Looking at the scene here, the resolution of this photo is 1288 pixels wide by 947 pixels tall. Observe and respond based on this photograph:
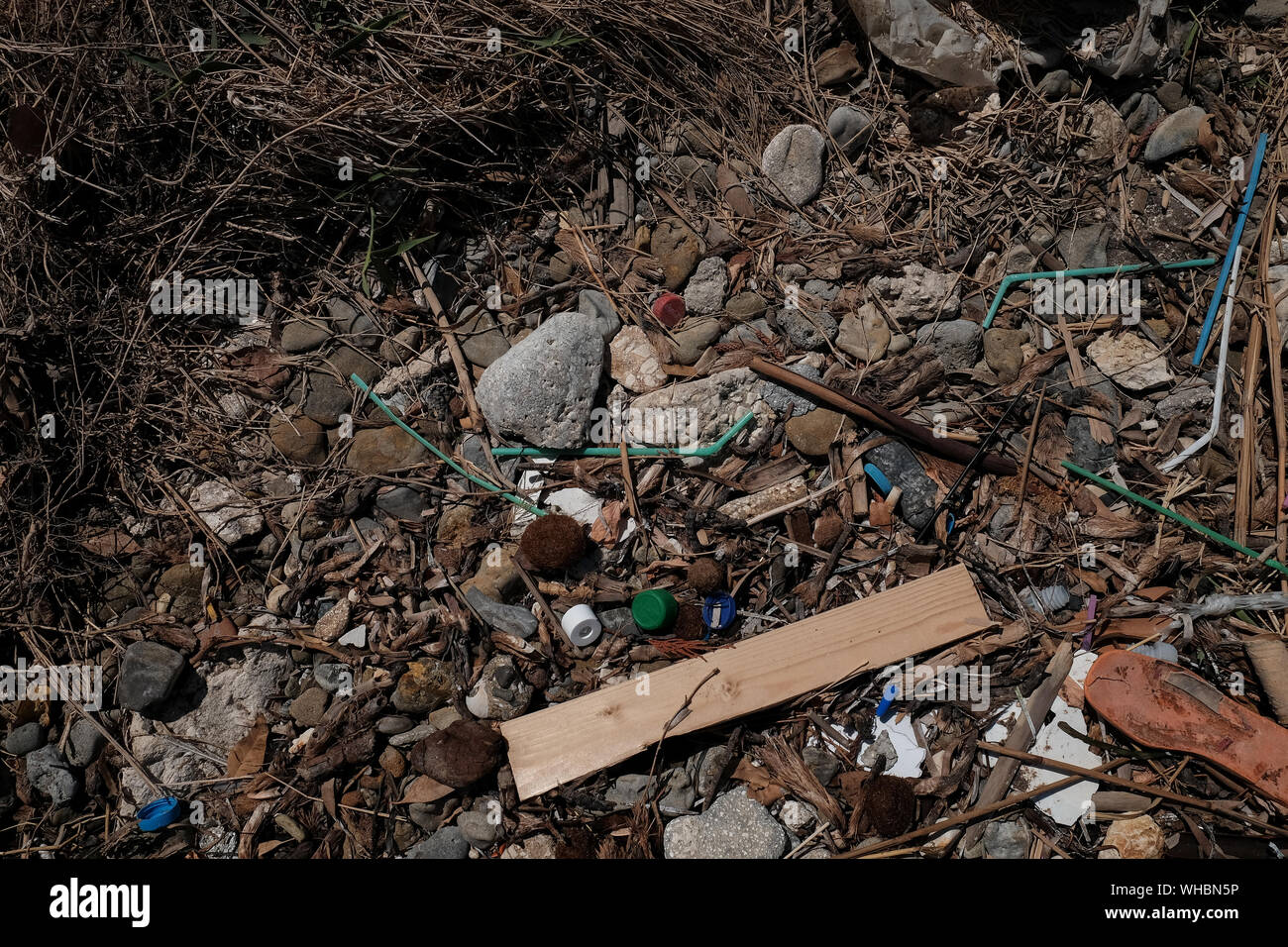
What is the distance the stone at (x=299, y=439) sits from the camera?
3328mm

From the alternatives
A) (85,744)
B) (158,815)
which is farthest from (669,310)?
(85,744)

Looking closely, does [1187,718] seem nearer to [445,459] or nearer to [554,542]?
[554,542]

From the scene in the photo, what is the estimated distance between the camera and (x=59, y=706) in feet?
10.5

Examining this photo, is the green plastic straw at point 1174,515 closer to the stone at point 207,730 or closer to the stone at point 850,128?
the stone at point 850,128

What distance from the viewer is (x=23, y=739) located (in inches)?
123

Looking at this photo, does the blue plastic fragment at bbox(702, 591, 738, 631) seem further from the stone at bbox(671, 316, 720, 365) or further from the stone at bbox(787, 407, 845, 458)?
the stone at bbox(671, 316, 720, 365)

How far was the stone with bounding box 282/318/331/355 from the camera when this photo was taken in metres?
3.45

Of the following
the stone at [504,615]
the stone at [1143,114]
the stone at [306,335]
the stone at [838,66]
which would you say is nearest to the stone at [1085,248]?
the stone at [1143,114]

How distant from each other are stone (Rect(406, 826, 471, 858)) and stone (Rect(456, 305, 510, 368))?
1.99 metres

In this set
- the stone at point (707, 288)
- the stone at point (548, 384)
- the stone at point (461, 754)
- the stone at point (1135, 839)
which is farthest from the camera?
the stone at point (707, 288)

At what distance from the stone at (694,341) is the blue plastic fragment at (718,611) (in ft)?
3.43

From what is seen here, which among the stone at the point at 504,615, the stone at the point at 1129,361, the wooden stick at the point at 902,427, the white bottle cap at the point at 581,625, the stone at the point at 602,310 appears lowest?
the stone at the point at 504,615
